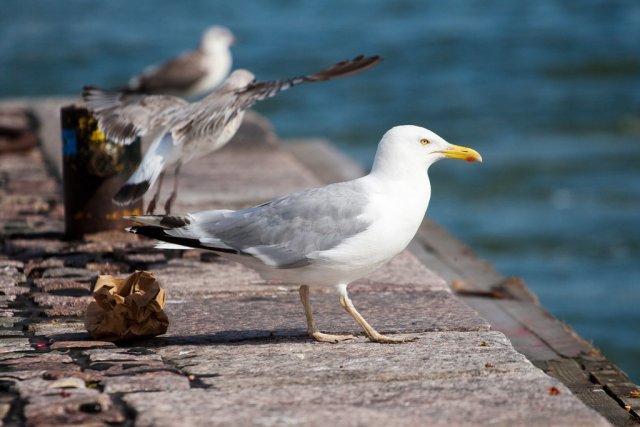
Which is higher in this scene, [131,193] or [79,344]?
[131,193]

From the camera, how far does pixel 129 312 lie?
432cm

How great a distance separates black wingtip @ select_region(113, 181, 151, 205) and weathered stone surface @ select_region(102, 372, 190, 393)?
75.1 inches

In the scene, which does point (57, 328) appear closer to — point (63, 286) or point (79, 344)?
point (79, 344)

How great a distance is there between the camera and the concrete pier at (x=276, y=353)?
351 centimetres

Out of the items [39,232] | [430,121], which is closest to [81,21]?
[430,121]

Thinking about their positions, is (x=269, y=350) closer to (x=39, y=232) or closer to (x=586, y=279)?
(x=39, y=232)

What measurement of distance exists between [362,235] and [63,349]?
1.15 metres

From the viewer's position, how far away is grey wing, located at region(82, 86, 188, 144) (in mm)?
6027

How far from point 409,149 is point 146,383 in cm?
136

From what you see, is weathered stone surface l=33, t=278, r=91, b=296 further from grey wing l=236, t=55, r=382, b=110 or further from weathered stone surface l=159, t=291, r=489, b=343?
grey wing l=236, t=55, r=382, b=110

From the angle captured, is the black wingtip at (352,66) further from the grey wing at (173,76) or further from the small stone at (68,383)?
the grey wing at (173,76)

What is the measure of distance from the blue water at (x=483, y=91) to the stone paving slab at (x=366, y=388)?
5077mm

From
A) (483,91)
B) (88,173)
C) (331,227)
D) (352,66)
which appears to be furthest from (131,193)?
(483,91)

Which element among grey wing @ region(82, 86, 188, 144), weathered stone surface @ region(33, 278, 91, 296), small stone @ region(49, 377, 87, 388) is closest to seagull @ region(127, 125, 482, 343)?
small stone @ region(49, 377, 87, 388)
